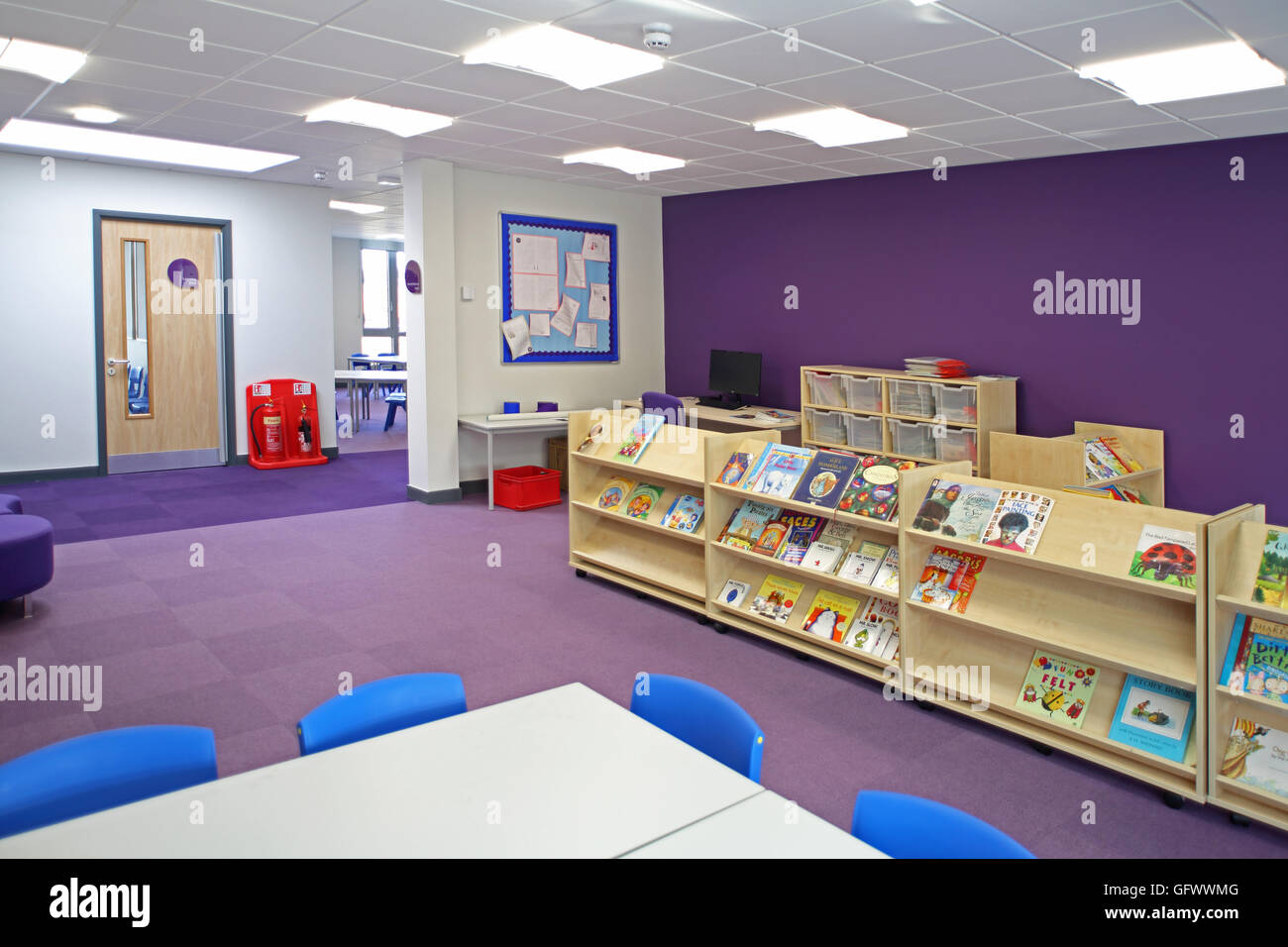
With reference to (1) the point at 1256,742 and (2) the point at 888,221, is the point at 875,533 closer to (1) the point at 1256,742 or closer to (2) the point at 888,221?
(1) the point at 1256,742

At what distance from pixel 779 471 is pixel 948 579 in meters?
1.13

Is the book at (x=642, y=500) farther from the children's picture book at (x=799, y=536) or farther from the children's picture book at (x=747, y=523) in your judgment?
the children's picture book at (x=799, y=536)

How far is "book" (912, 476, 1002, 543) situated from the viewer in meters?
3.83

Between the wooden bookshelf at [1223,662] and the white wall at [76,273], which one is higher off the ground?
the white wall at [76,273]

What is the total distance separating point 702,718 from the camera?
2.39m

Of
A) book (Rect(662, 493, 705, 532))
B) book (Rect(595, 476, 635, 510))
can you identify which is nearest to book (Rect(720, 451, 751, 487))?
book (Rect(662, 493, 705, 532))

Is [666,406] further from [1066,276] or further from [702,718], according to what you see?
[702,718]

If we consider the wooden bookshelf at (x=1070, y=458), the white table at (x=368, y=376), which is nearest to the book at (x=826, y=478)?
the wooden bookshelf at (x=1070, y=458)

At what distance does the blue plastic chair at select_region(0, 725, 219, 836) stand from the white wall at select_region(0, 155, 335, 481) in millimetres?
7935

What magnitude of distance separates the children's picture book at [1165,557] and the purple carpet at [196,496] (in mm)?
6460

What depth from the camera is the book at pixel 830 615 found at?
4.43 m

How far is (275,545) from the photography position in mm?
6660

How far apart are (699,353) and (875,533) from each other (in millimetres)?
5224

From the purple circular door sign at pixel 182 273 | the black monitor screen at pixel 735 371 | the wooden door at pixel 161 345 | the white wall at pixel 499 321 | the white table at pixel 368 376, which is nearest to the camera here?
the white wall at pixel 499 321
